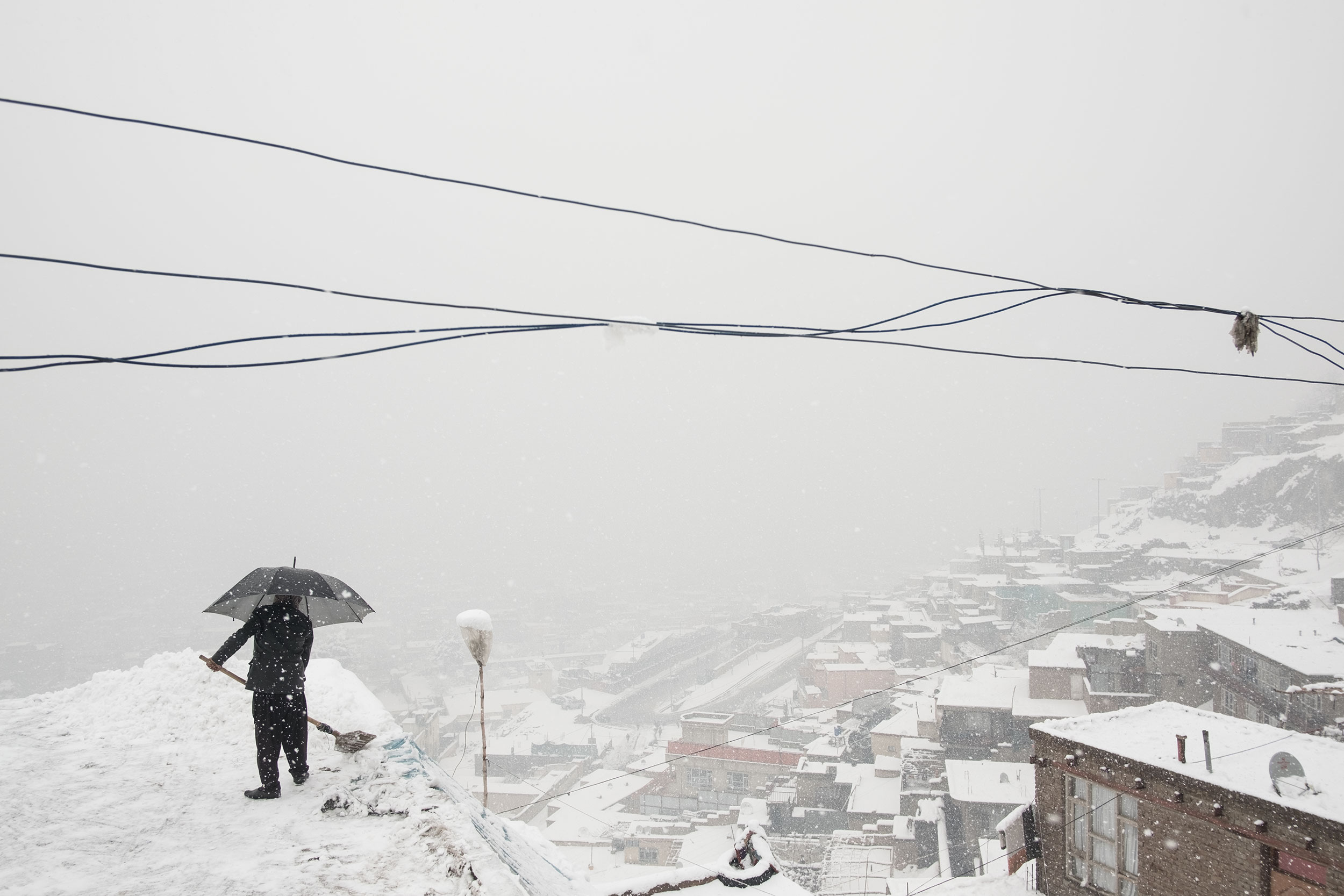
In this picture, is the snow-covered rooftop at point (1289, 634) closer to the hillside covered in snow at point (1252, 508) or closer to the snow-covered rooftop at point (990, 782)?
the snow-covered rooftop at point (990, 782)

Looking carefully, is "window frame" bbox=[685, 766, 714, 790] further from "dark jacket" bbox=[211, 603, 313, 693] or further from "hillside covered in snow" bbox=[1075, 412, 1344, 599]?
"hillside covered in snow" bbox=[1075, 412, 1344, 599]

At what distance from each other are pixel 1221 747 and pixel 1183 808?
1.60 meters

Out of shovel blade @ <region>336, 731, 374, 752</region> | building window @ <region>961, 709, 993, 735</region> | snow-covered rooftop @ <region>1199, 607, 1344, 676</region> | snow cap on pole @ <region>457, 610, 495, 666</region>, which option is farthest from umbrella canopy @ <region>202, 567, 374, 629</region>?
building window @ <region>961, 709, 993, 735</region>

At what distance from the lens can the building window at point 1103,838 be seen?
9672mm

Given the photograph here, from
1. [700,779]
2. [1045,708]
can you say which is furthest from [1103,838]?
[700,779]

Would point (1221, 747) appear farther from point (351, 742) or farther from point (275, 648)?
point (275, 648)

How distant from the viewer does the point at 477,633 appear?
571cm

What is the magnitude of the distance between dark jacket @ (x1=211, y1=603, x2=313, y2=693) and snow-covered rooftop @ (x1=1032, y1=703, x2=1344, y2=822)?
10.8 m

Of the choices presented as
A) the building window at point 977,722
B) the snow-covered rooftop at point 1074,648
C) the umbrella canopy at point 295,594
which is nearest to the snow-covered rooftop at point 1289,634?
the snow-covered rooftop at point 1074,648

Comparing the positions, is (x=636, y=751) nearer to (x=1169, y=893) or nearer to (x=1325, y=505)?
(x=1169, y=893)

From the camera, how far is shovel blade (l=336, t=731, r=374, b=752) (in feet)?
15.6

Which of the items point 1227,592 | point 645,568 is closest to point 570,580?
point 645,568

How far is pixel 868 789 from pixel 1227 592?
88.2ft

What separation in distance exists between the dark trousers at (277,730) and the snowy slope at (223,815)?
17 cm
